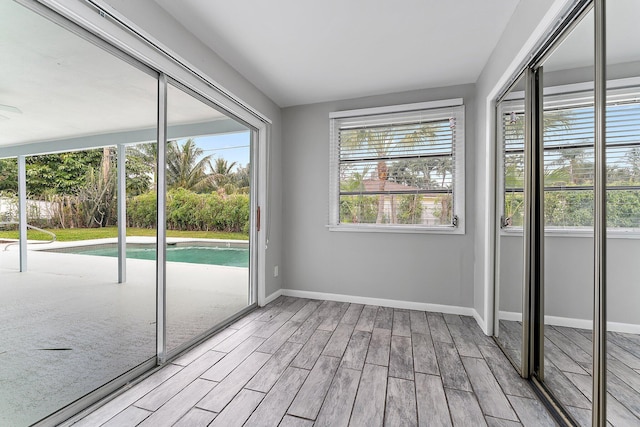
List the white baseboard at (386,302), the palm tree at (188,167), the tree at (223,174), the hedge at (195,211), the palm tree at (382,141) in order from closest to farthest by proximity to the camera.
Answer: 1. the hedge at (195,211)
2. the palm tree at (188,167)
3. the tree at (223,174)
4. the white baseboard at (386,302)
5. the palm tree at (382,141)

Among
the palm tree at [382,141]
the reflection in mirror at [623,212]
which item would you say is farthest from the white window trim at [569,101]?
the palm tree at [382,141]

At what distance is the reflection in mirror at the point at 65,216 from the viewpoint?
1331 mm

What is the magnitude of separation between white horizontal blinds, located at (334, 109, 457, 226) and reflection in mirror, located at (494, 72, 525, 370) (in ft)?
2.43

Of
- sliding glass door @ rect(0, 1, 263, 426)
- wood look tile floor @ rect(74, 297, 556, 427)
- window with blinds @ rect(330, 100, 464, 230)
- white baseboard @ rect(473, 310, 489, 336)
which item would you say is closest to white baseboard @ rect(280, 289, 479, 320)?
white baseboard @ rect(473, 310, 489, 336)

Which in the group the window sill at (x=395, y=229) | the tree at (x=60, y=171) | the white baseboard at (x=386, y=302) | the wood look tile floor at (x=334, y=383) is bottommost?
Result: the wood look tile floor at (x=334, y=383)

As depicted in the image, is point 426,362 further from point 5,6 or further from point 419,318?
point 5,6

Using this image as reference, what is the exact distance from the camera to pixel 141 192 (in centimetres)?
199

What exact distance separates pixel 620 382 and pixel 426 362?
1138 millimetres

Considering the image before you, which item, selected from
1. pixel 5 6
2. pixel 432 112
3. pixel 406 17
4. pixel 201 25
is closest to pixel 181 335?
pixel 5 6

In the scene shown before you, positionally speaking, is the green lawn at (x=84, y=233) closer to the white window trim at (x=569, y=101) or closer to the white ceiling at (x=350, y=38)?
the white ceiling at (x=350, y=38)

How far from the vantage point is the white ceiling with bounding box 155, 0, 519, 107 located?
6.12 ft

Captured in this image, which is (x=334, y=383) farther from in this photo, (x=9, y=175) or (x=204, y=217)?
(x=9, y=175)

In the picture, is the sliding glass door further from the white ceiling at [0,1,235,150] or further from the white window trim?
the white window trim

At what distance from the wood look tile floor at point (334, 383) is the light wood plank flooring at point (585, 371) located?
0.16 m
